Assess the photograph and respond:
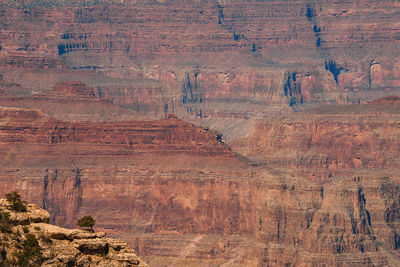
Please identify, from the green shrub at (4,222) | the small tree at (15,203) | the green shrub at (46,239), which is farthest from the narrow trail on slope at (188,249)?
the green shrub at (4,222)

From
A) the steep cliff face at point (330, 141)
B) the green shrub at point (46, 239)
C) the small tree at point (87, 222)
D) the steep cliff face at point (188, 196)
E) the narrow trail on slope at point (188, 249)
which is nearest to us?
the green shrub at point (46, 239)

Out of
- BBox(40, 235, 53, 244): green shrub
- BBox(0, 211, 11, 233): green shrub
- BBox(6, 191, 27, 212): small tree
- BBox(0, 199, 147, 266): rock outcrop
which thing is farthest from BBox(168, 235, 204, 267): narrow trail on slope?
BBox(0, 211, 11, 233): green shrub

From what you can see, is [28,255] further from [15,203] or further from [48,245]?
[15,203]

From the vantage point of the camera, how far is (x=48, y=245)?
32.4 m

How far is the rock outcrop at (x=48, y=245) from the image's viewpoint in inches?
1246

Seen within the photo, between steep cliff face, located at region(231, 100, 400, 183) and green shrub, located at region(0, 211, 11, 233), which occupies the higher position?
steep cliff face, located at region(231, 100, 400, 183)

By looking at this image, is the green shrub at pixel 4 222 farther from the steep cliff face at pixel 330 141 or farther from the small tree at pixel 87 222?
the steep cliff face at pixel 330 141

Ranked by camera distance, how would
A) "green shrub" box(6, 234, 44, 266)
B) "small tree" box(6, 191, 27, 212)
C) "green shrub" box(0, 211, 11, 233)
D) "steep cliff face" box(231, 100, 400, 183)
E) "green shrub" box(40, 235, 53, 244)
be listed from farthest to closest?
"steep cliff face" box(231, 100, 400, 183) → "small tree" box(6, 191, 27, 212) → "green shrub" box(40, 235, 53, 244) → "green shrub" box(0, 211, 11, 233) → "green shrub" box(6, 234, 44, 266)

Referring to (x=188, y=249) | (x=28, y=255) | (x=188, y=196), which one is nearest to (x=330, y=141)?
(x=188, y=196)

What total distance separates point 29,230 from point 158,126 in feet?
377

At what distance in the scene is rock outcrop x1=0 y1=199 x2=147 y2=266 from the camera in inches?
1246

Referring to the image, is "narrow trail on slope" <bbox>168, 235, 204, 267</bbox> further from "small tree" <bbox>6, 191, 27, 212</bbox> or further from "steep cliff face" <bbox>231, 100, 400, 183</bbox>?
"small tree" <bbox>6, 191, 27, 212</bbox>

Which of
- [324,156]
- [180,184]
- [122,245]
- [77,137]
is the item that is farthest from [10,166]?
[122,245]

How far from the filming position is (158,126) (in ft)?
484
